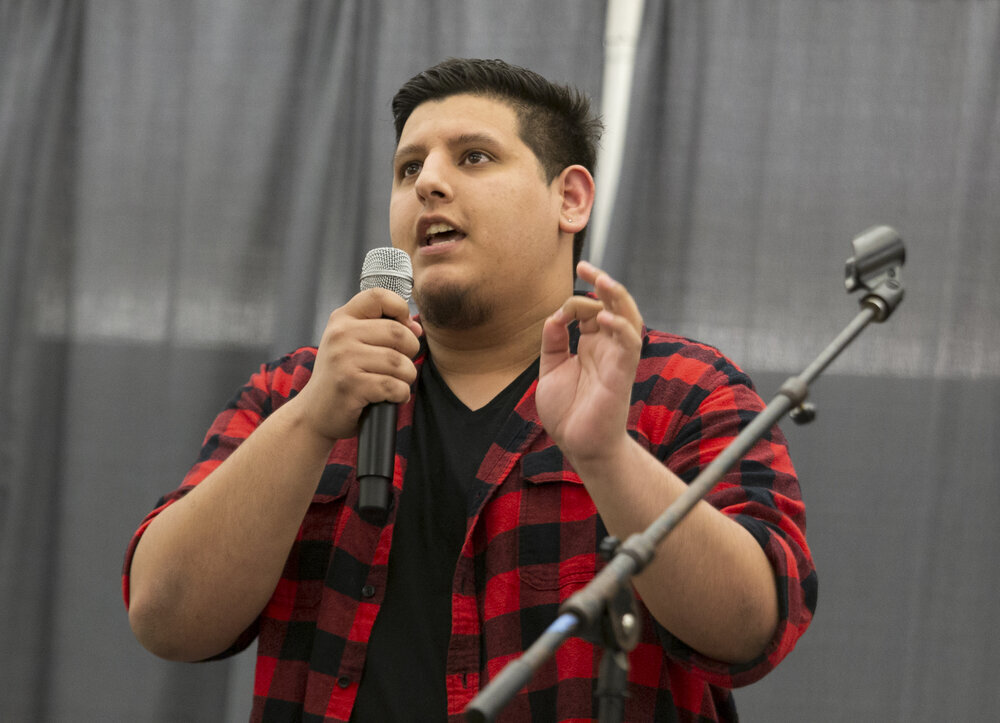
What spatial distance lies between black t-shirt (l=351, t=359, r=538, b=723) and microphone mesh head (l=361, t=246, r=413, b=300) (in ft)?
1.05

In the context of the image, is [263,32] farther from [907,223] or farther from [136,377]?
[907,223]

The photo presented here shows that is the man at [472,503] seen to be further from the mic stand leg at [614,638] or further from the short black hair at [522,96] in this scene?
the mic stand leg at [614,638]

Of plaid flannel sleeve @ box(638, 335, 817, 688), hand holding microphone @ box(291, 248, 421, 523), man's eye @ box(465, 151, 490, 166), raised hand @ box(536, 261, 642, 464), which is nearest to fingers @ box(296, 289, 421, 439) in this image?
hand holding microphone @ box(291, 248, 421, 523)

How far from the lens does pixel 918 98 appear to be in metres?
2.20

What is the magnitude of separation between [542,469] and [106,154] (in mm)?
1744

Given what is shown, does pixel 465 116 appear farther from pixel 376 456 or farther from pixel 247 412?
pixel 376 456

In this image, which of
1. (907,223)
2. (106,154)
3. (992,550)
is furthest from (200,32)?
(992,550)

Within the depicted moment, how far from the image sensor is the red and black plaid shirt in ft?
3.98

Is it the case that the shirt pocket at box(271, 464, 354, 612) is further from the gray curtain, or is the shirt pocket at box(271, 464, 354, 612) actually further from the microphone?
the gray curtain

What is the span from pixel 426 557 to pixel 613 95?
1.39m

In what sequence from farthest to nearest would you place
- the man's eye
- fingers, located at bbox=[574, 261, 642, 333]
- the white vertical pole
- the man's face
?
the white vertical pole → the man's eye → the man's face → fingers, located at bbox=[574, 261, 642, 333]

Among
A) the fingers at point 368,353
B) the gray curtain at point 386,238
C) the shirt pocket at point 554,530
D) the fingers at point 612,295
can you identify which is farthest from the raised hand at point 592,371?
the gray curtain at point 386,238

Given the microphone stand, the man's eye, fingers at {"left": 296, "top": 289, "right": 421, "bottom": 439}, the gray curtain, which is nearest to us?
the microphone stand

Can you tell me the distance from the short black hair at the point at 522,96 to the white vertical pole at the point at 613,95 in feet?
1.58
